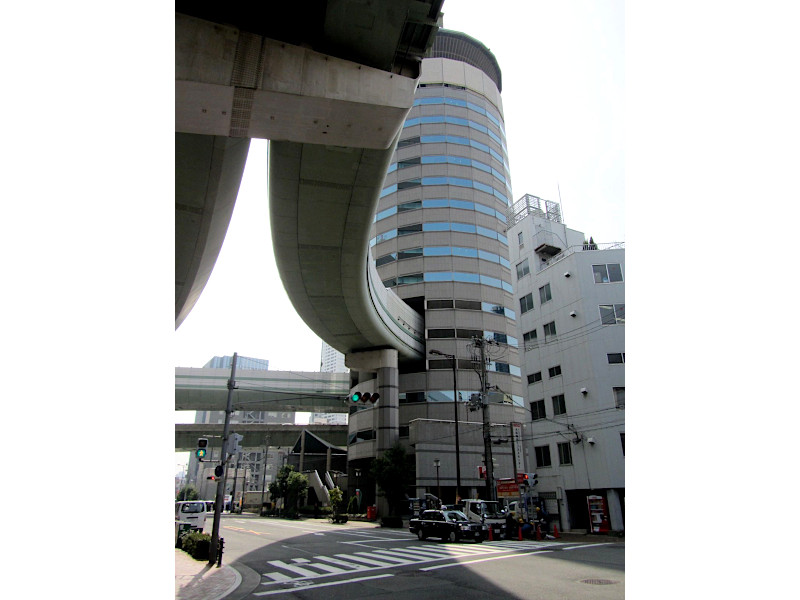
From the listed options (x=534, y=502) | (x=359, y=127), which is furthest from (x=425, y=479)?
(x=359, y=127)

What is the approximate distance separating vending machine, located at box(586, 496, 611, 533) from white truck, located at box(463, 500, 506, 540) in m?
11.9

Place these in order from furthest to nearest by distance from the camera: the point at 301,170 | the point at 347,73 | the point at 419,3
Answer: the point at 301,170, the point at 347,73, the point at 419,3

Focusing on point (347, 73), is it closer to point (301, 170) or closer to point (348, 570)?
point (301, 170)

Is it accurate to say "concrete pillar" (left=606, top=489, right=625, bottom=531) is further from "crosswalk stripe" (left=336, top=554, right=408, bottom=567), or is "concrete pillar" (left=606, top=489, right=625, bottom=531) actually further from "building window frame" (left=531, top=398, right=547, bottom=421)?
"crosswalk stripe" (left=336, top=554, right=408, bottom=567)

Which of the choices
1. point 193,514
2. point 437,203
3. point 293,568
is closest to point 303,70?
point 293,568

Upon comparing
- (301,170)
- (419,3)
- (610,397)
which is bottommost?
(610,397)

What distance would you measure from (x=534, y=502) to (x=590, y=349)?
12.6m

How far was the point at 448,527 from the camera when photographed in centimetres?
2144

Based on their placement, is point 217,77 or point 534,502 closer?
point 217,77

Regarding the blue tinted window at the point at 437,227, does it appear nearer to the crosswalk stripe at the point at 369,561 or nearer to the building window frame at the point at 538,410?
the building window frame at the point at 538,410

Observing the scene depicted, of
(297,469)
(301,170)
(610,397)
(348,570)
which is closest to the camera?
(348,570)

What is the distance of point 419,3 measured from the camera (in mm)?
8906

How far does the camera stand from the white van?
24953mm

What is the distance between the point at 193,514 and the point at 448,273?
1428 inches
